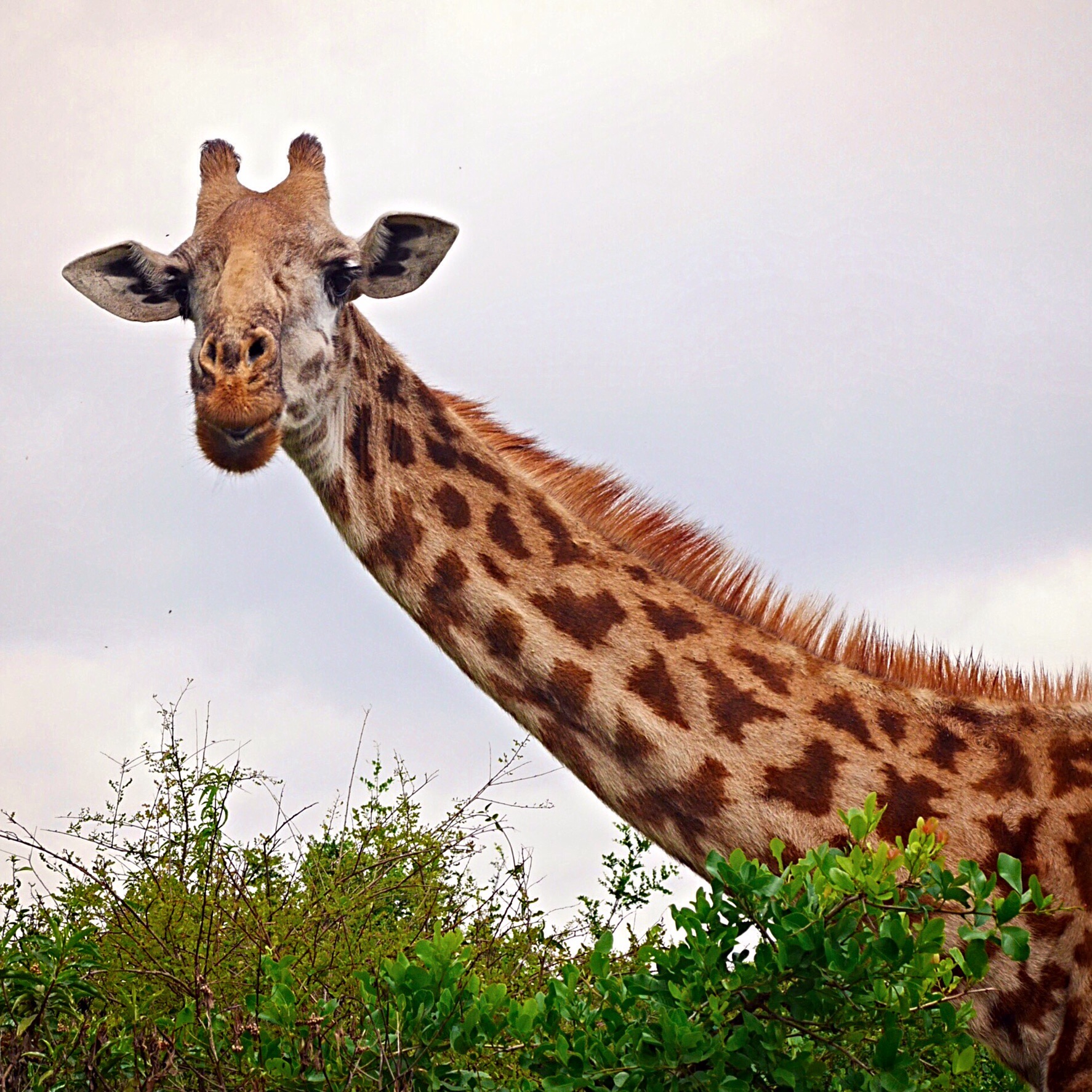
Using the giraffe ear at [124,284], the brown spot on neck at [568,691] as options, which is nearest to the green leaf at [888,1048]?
the brown spot on neck at [568,691]

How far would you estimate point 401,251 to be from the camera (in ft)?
27.1

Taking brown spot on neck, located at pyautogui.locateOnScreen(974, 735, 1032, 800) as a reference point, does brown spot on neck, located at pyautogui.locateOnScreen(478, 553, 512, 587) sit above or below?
above

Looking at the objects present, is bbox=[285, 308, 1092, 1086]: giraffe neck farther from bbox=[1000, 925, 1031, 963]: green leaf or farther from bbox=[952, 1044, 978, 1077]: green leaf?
bbox=[1000, 925, 1031, 963]: green leaf

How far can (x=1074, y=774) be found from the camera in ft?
23.1

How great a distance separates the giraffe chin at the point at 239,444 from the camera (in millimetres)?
6879

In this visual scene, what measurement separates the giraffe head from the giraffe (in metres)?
0.02

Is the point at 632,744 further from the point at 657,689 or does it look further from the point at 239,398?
the point at 239,398

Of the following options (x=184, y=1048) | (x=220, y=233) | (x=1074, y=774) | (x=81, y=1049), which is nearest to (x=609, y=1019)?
(x=184, y=1048)

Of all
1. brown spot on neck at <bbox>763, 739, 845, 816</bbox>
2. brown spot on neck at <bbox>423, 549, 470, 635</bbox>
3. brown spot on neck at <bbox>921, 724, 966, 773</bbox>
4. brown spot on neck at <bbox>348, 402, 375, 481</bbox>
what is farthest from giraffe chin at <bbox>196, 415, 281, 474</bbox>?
brown spot on neck at <bbox>921, 724, 966, 773</bbox>

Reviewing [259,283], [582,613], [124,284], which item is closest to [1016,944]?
[582,613]

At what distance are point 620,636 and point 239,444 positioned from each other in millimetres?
2156

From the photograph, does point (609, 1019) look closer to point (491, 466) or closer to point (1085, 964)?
point (1085, 964)

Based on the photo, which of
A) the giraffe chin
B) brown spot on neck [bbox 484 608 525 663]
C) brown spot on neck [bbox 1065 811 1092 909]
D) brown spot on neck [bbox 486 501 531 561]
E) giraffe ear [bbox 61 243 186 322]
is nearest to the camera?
brown spot on neck [bbox 1065 811 1092 909]

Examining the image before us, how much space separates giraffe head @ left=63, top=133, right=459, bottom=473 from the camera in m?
6.89
